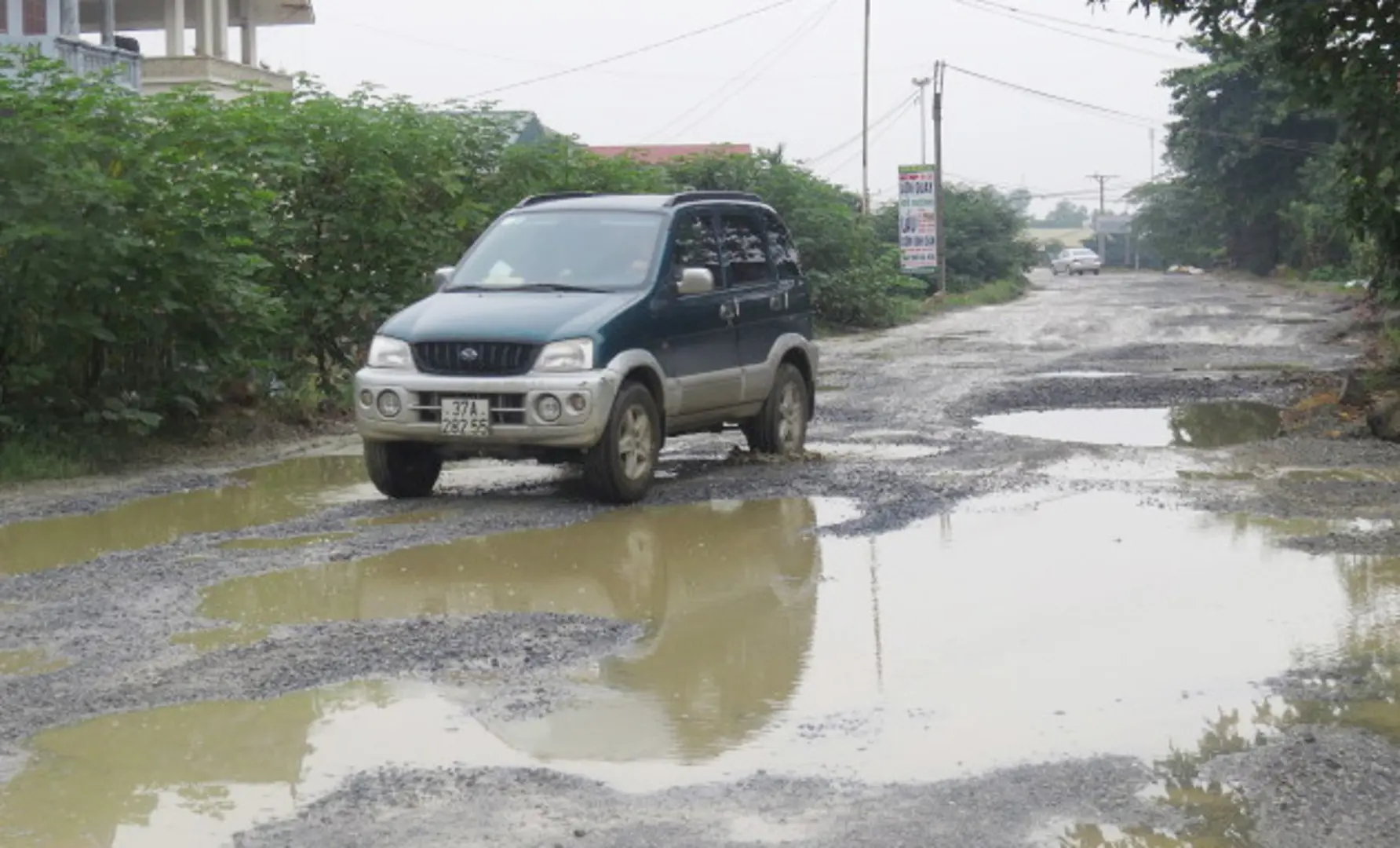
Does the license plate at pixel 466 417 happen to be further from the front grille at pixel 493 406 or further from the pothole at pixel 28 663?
the pothole at pixel 28 663

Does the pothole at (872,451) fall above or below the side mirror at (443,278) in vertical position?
below

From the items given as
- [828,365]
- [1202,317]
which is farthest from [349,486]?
[1202,317]

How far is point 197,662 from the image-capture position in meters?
7.02

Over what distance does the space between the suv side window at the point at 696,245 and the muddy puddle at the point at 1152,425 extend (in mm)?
3282

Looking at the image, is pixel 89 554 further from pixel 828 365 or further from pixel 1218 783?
pixel 828 365

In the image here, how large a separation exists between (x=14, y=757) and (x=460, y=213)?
1236cm

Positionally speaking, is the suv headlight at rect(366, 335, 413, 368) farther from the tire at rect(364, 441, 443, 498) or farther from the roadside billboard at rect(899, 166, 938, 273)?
the roadside billboard at rect(899, 166, 938, 273)

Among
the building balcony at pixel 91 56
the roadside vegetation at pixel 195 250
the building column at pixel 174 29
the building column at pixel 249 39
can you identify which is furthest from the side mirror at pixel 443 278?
the building column at pixel 249 39

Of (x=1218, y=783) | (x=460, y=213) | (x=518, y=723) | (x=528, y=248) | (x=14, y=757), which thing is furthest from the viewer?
(x=460, y=213)

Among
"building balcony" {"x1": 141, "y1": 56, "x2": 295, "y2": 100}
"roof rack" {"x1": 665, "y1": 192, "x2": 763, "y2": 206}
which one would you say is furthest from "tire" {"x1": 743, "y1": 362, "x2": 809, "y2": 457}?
"building balcony" {"x1": 141, "y1": 56, "x2": 295, "y2": 100}

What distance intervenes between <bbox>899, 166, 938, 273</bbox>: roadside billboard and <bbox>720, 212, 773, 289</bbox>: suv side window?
38.0m

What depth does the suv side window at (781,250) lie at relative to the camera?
13.8 meters

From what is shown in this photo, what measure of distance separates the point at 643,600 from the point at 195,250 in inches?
254

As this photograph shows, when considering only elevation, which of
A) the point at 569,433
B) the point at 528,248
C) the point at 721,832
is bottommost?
the point at 721,832
